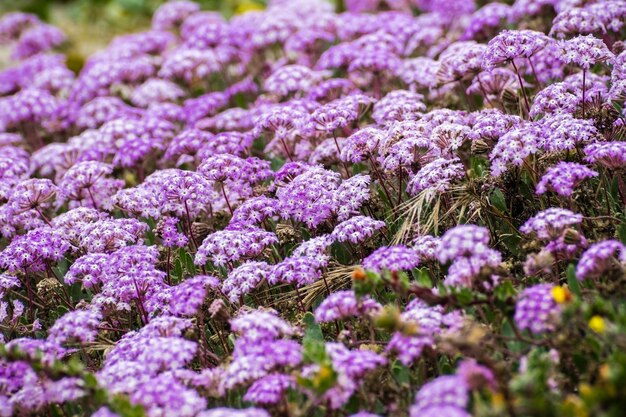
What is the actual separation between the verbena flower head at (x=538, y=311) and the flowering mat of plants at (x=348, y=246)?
0.04 ft

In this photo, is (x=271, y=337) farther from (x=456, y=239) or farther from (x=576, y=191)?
(x=576, y=191)

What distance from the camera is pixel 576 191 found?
214 inches

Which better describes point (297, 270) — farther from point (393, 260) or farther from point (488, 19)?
point (488, 19)

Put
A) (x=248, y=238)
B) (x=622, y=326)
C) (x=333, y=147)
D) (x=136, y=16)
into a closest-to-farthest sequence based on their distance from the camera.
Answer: (x=622, y=326) → (x=248, y=238) → (x=333, y=147) → (x=136, y=16)

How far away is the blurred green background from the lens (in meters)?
15.1

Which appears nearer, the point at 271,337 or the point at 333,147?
the point at 271,337

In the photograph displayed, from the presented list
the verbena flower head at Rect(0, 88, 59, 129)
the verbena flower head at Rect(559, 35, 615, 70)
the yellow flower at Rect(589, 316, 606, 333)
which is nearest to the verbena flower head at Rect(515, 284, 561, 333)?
the yellow flower at Rect(589, 316, 606, 333)

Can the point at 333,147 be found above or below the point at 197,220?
above

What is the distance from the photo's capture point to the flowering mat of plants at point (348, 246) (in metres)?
4.11

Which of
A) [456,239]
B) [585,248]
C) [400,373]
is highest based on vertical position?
[456,239]

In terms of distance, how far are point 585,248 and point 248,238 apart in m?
2.04

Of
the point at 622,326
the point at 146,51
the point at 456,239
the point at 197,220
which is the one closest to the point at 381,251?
the point at 456,239

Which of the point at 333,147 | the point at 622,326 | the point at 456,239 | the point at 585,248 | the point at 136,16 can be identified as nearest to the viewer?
the point at 622,326

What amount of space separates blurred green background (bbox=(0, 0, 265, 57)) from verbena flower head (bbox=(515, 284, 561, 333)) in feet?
35.9
